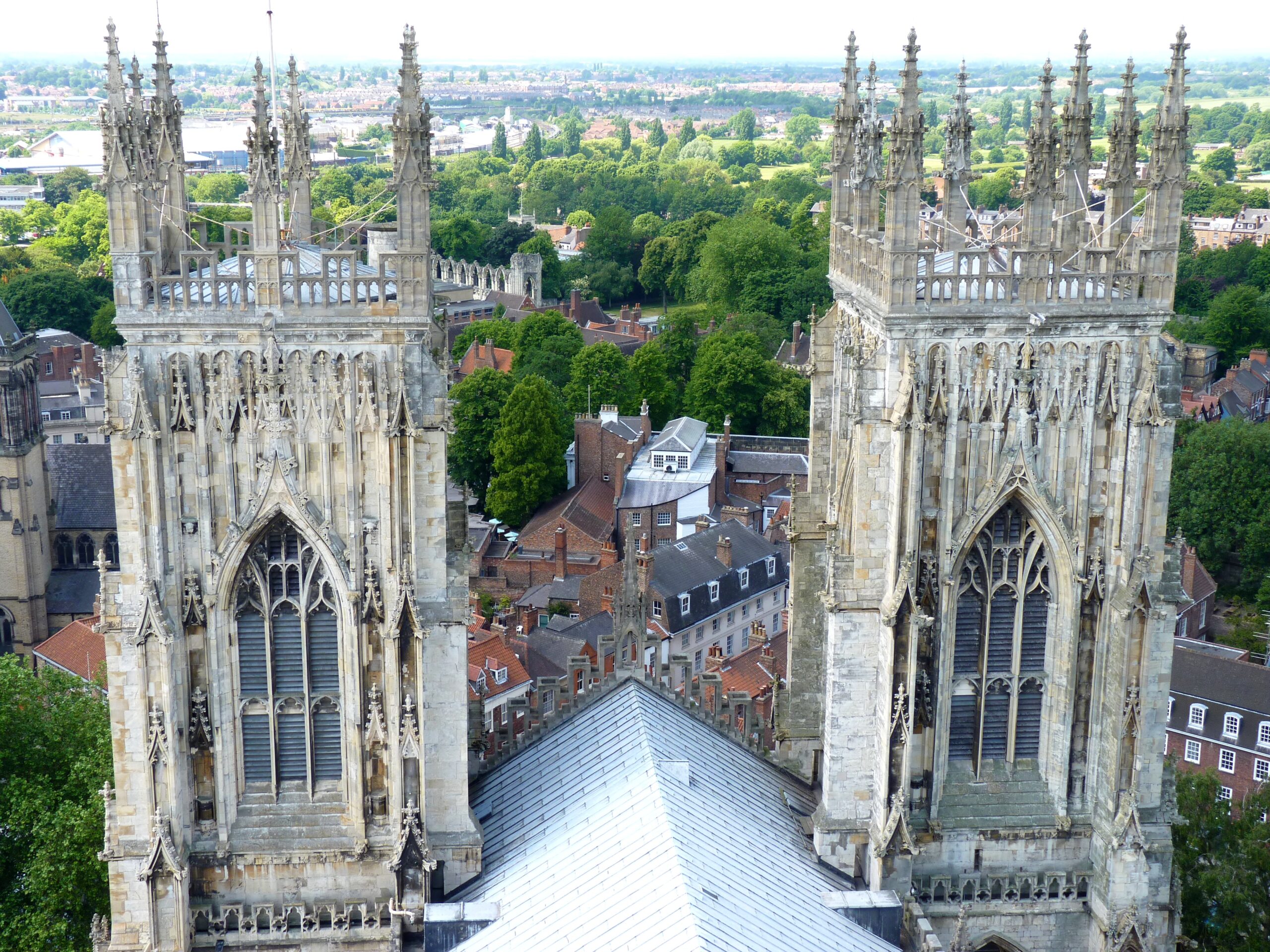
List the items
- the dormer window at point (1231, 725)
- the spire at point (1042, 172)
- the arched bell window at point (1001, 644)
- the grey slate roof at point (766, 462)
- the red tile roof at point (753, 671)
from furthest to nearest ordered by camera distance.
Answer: the grey slate roof at point (766, 462), the dormer window at point (1231, 725), the red tile roof at point (753, 671), the arched bell window at point (1001, 644), the spire at point (1042, 172)

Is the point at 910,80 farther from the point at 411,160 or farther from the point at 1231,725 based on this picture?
the point at 1231,725

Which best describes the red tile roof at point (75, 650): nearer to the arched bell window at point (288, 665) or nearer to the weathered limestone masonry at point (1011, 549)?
the arched bell window at point (288, 665)

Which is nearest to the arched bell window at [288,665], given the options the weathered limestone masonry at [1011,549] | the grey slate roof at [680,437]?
the weathered limestone masonry at [1011,549]

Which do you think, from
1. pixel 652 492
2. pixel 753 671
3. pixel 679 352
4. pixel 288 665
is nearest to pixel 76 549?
pixel 652 492

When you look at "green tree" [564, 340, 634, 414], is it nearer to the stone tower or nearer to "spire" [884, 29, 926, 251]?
the stone tower

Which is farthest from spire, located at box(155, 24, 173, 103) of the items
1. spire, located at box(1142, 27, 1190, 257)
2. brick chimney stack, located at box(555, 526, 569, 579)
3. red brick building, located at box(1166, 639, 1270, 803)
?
brick chimney stack, located at box(555, 526, 569, 579)
